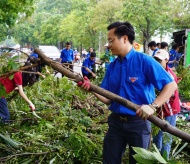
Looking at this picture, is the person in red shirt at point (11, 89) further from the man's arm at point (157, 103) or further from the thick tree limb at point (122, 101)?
the man's arm at point (157, 103)

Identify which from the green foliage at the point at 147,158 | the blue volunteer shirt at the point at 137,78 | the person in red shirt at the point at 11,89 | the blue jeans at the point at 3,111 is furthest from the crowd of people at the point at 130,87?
the blue jeans at the point at 3,111

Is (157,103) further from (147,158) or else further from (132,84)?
(147,158)

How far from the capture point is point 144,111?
2.97 m

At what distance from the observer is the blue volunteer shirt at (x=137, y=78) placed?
307cm

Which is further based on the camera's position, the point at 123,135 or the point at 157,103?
the point at 123,135

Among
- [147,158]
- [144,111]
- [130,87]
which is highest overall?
[130,87]

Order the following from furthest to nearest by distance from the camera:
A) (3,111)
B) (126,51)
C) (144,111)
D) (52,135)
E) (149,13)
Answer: (149,13)
(3,111)
(52,135)
(126,51)
(144,111)

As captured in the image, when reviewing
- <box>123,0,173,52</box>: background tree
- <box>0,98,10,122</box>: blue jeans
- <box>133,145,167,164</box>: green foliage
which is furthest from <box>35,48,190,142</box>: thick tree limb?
<box>123,0,173,52</box>: background tree

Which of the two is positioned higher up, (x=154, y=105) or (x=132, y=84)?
(x=132, y=84)

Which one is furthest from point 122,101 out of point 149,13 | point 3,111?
point 149,13

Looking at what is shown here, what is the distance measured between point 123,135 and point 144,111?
0.45m

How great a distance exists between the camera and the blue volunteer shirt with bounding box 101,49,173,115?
10.1 ft

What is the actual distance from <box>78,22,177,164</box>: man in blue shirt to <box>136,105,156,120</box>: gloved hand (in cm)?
2

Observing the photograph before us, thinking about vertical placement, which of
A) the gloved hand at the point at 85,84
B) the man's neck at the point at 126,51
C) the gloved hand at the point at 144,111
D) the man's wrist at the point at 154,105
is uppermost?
the man's neck at the point at 126,51
